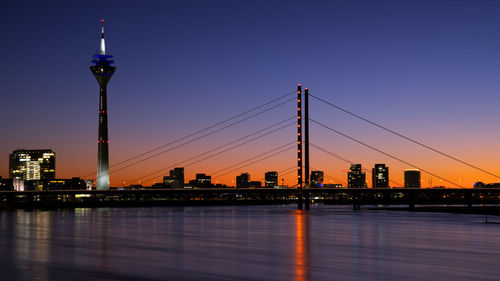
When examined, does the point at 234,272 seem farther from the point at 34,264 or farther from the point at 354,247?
the point at 354,247

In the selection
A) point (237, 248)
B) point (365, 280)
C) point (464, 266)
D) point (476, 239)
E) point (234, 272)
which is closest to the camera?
point (365, 280)

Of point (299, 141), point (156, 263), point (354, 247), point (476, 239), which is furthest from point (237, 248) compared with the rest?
point (299, 141)

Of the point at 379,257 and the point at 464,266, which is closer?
the point at 464,266

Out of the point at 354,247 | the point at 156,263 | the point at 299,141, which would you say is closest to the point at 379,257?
the point at 354,247

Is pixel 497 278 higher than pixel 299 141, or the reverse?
pixel 299 141

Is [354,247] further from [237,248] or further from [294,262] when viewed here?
[294,262]

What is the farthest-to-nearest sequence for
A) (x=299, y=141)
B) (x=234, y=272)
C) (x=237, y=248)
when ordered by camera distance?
(x=299, y=141) < (x=237, y=248) < (x=234, y=272)

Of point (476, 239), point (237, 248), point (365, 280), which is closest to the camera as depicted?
point (365, 280)

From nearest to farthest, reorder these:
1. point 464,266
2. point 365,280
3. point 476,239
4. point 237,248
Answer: point 365,280
point 464,266
point 237,248
point 476,239

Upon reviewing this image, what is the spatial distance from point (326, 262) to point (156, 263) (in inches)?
276

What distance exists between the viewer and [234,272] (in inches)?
889

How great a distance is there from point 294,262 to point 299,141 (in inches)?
3396

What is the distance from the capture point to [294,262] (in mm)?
26156

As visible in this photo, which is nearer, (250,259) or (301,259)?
(250,259)
